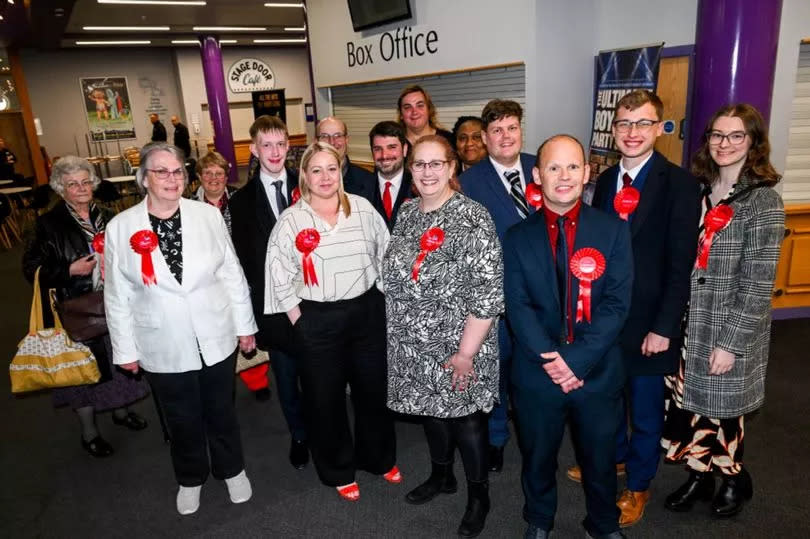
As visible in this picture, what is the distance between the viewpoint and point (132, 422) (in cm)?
364

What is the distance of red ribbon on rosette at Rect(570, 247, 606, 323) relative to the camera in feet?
6.30

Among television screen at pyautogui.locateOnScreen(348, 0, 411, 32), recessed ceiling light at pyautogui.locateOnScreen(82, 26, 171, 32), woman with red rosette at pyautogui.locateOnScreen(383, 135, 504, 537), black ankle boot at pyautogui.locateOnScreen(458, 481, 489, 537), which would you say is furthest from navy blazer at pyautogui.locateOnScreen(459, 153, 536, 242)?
recessed ceiling light at pyautogui.locateOnScreen(82, 26, 171, 32)

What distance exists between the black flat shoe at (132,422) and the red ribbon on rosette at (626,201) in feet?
10.7

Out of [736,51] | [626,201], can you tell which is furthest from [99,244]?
[736,51]

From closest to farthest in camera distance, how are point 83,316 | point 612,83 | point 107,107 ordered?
point 83,316 < point 612,83 < point 107,107

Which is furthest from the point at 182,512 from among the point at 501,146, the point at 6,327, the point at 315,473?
the point at 6,327

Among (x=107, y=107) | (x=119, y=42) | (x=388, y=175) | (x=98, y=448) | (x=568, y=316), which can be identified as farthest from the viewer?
(x=107, y=107)

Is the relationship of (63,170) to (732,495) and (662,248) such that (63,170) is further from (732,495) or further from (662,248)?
(732,495)

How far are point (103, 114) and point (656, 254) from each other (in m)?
18.9

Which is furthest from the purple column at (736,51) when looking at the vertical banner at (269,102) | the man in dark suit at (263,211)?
the vertical banner at (269,102)

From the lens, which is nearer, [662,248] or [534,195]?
[662,248]

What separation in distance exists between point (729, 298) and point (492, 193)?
3.67ft

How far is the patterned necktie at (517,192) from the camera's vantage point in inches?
104

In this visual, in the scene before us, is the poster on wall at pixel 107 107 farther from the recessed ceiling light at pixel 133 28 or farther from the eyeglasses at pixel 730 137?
the eyeglasses at pixel 730 137
